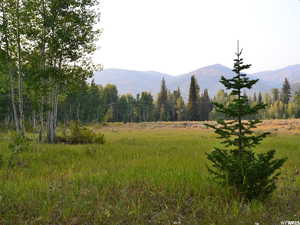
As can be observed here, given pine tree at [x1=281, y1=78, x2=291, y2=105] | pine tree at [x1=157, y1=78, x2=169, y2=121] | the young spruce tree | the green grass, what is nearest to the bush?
the green grass

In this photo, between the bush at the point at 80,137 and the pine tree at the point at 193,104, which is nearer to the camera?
the bush at the point at 80,137

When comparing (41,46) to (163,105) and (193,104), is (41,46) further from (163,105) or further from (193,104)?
(163,105)

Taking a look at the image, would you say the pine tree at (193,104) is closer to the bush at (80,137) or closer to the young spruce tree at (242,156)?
the bush at (80,137)

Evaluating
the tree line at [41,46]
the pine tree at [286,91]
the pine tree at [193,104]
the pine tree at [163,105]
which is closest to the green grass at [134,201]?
the tree line at [41,46]

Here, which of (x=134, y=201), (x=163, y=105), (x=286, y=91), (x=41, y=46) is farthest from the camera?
(x=286, y=91)

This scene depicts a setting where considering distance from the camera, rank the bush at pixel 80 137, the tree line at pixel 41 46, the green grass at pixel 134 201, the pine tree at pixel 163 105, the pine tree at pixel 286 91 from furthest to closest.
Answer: the pine tree at pixel 286 91 < the pine tree at pixel 163 105 < the bush at pixel 80 137 < the tree line at pixel 41 46 < the green grass at pixel 134 201

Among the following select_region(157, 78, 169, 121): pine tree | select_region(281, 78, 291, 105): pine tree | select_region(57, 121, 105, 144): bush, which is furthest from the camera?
select_region(281, 78, 291, 105): pine tree

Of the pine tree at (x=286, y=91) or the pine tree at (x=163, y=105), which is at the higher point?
the pine tree at (x=286, y=91)

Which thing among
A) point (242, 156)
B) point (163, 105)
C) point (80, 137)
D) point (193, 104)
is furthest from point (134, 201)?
point (163, 105)

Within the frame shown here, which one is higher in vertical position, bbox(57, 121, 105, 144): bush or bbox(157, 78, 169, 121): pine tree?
bbox(157, 78, 169, 121): pine tree

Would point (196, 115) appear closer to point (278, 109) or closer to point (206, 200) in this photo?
point (278, 109)

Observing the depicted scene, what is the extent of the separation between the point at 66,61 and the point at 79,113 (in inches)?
2490

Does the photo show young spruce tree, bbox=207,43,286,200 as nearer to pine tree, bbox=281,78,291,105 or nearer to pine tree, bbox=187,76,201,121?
pine tree, bbox=187,76,201,121

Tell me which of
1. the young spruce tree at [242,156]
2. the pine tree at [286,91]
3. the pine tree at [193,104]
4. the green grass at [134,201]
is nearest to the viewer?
the green grass at [134,201]
